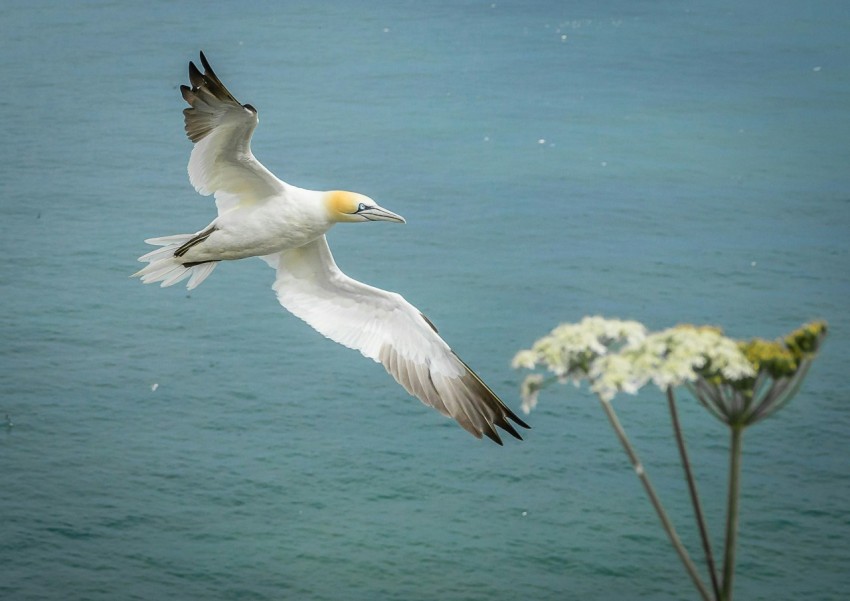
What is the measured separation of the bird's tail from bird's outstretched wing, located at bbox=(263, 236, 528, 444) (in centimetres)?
45

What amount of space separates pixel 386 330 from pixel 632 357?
318cm

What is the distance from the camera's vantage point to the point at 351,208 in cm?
650

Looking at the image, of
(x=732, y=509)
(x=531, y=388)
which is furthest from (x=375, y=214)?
(x=732, y=509)

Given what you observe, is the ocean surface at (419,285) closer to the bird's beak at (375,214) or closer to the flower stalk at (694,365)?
the bird's beak at (375,214)

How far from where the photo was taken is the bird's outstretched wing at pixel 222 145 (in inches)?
249

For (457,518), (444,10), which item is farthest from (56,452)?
(444,10)

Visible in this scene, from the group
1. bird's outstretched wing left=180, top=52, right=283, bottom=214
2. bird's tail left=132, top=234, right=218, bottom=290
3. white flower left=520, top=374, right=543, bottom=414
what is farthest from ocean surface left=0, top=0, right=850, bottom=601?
white flower left=520, top=374, right=543, bottom=414

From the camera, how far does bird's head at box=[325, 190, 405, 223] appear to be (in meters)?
6.49

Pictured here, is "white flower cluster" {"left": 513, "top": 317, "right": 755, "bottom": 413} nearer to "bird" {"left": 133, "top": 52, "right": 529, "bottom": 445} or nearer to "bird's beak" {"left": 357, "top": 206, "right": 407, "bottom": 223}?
"bird" {"left": 133, "top": 52, "right": 529, "bottom": 445}

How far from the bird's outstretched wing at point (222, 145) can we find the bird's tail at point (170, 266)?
0.93ft

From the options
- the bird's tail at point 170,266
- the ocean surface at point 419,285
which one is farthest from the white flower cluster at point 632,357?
the ocean surface at point 419,285

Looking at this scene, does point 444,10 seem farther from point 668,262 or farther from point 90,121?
point 668,262

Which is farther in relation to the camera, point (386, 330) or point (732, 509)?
point (386, 330)

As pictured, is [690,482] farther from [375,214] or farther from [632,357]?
[375,214]
